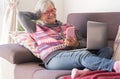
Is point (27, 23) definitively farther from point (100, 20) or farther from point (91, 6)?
point (91, 6)

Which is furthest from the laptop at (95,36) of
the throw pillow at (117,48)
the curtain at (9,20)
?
the curtain at (9,20)

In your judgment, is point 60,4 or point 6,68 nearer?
point 6,68

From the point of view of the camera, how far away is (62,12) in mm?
3650


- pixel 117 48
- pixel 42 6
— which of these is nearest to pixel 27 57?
pixel 42 6

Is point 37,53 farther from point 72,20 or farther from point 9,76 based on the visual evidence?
point 72,20

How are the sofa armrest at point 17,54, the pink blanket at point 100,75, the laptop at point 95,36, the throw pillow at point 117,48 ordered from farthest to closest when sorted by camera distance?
the sofa armrest at point 17,54, the throw pillow at point 117,48, the laptop at point 95,36, the pink blanket at point 100,75

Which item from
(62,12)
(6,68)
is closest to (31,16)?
(6,68)

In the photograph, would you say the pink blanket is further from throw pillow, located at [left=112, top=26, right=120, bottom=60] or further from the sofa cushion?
throw pillow, located at [left=112, top=26, right=120, bottom=60]

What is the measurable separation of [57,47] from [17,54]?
36 centimetres

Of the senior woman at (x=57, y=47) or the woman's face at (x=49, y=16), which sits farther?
the woman's face at (x=49, y=16)

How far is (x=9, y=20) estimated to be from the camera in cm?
320

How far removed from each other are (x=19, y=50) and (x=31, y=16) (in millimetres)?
424

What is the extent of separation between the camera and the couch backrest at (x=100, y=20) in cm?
240

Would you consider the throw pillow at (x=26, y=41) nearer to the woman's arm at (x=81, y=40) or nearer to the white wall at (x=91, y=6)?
the woman's arm at (x=81, y=40)
